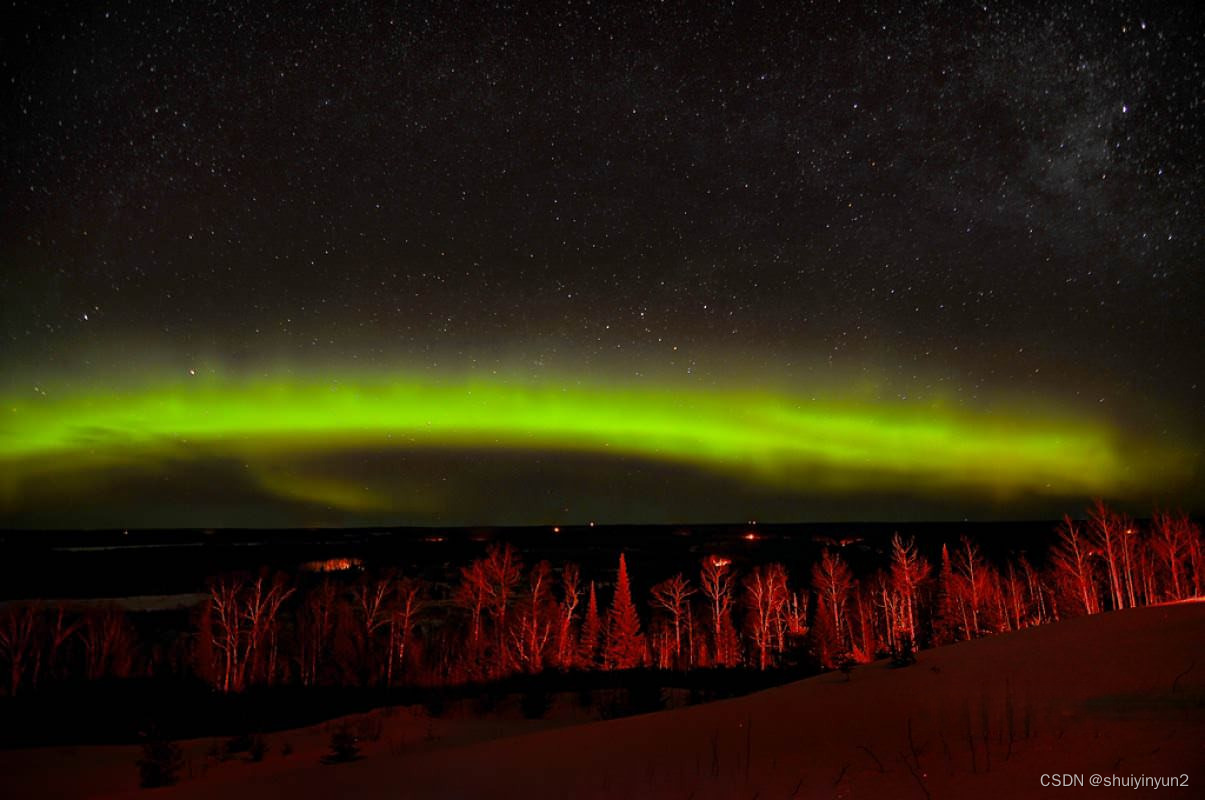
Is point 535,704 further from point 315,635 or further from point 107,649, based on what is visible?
point 107,649

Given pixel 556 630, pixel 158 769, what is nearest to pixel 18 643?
pixel 556 630

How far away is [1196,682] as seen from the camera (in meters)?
7.07

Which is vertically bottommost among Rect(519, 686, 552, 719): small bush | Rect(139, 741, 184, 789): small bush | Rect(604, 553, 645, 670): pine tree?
Rect(604, 553, 645, 670): pine tree

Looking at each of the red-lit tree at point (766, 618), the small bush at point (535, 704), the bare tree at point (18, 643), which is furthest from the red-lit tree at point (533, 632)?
the bare tree at point (18, 643)

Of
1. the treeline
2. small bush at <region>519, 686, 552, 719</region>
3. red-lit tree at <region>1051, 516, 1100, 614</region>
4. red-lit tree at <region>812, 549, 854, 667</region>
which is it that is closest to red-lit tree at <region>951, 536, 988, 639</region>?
the treeline

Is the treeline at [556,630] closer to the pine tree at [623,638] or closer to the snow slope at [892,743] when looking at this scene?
the pine tree at [623,638]

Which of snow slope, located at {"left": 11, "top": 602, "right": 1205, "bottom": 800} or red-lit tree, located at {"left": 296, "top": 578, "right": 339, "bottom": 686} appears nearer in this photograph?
A: snow slope, located at {"left": 11, "top": 602, "right": 1205, "bottom": 800}

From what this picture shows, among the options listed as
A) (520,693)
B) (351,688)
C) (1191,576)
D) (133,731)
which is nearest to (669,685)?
(520,693)

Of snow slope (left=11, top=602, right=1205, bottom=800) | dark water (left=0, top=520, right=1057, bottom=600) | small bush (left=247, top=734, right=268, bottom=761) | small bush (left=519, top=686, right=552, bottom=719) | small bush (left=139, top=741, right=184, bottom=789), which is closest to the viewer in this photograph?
snow slope (left=11, top=602, right=1205, bottom=800)

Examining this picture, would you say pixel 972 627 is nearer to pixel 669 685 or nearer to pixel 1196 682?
pixel 669 685

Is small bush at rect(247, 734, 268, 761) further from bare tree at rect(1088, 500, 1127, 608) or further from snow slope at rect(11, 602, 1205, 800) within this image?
bare tree at rect(1088, 500, 1127, 608)

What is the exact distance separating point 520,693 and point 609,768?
→ 19.4 meters

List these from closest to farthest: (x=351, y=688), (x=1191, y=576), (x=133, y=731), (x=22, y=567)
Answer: (x=133, y=731) → (x=351, y=688) → (x=1191, y=576) → (x=22, y=567)

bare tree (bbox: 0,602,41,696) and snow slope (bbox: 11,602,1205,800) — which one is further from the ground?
snow slope (bbox: 11,602,1205,800)
